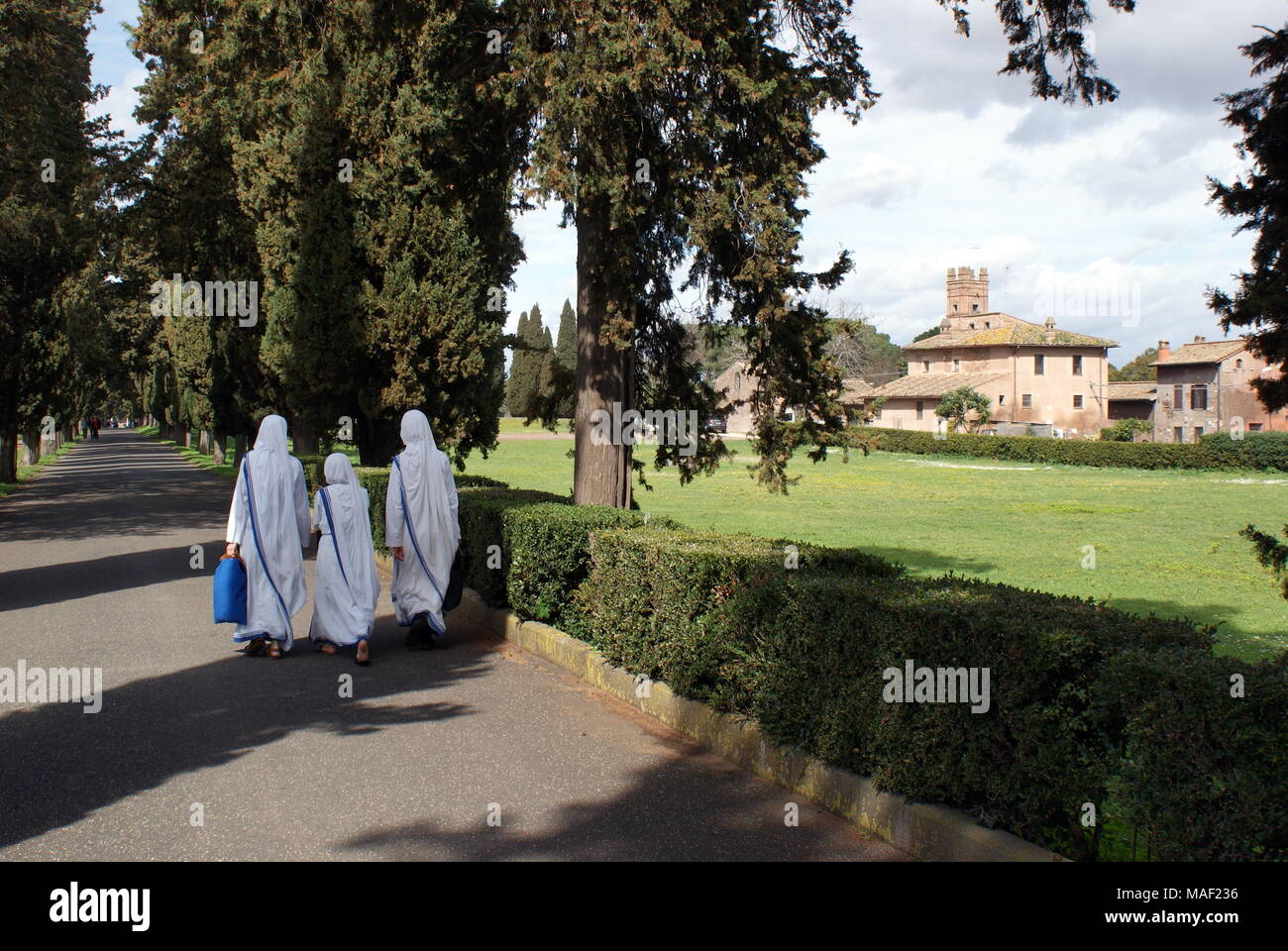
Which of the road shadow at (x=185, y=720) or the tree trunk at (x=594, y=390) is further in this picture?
the tree trunk at (x=594, y=390)

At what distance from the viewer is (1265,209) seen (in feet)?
19.6

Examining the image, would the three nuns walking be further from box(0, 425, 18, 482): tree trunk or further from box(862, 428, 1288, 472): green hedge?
box(862, 428, 1288, 472): green hedge

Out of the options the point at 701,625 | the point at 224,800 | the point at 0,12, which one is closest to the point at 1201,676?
the point at 701,625

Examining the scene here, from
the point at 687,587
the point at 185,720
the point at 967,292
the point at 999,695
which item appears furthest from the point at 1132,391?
the point at 999,695

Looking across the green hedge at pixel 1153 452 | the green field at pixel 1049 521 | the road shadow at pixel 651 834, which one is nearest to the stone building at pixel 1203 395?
the green hedge at pixel 1153 452

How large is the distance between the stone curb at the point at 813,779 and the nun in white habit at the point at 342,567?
5.44 ft

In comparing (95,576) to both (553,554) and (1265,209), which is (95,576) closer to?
(553,554)

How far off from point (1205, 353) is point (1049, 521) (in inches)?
2044

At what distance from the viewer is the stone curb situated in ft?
14.0

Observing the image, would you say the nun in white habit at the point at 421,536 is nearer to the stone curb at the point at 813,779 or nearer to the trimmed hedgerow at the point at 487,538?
the trimmed hedgerow at the point at 487,538

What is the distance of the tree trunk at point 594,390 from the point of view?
10.9 meters

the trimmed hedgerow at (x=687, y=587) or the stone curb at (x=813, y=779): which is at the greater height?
the trimmed hedgerow at (x=687, y=587)
